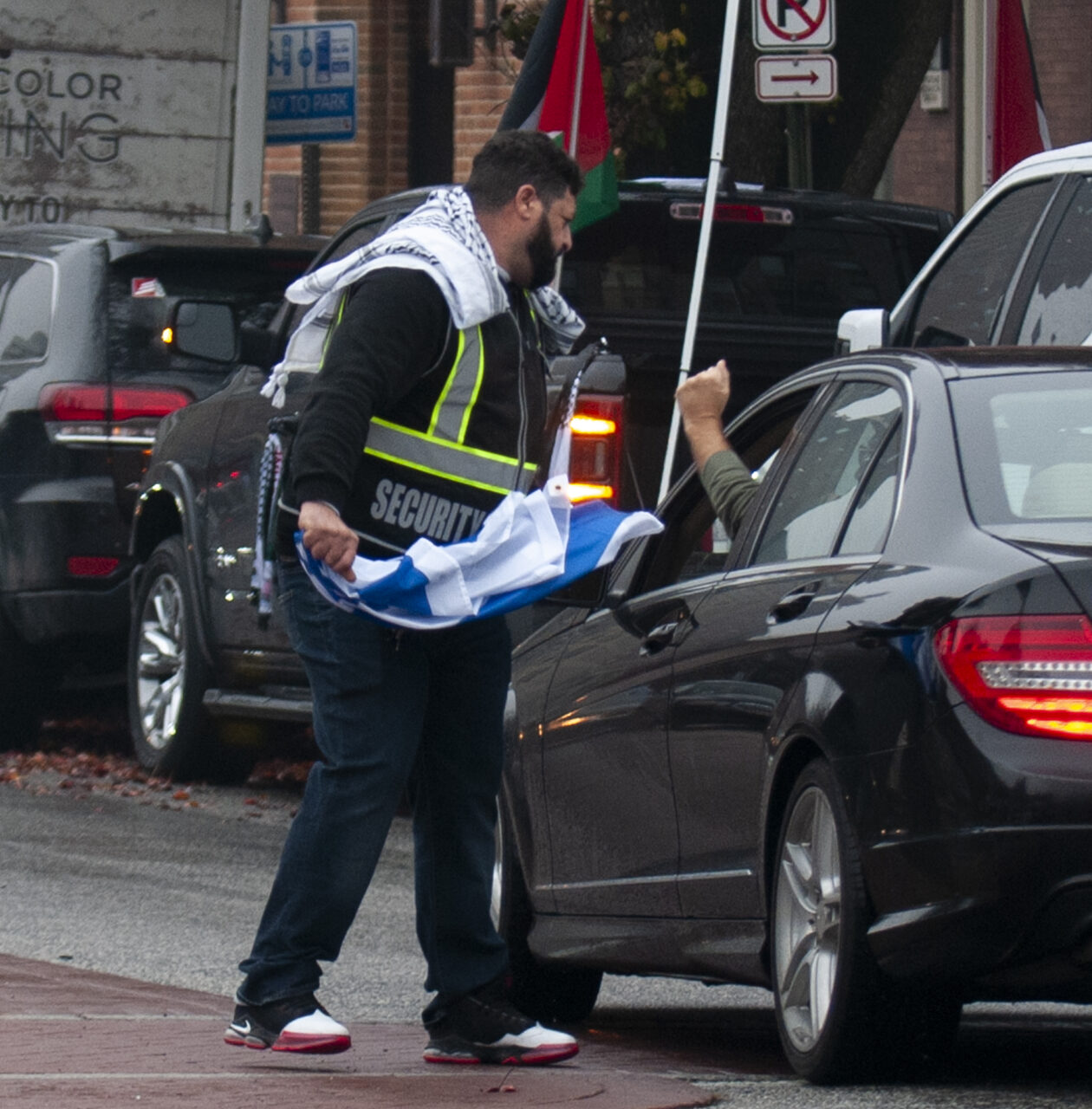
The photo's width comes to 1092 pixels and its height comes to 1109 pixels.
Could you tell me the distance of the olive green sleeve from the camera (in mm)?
6590

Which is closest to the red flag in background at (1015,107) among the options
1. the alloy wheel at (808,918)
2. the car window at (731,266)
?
the car window at (731,266)

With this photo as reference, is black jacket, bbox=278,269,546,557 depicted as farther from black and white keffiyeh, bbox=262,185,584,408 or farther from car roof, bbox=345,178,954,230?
car roof, bbox=345,178,954,230

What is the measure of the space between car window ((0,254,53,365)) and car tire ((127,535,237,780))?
978 mm

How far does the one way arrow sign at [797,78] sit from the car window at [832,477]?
6.61 m

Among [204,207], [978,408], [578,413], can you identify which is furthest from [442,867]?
[204,207]

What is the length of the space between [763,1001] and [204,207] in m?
10.2

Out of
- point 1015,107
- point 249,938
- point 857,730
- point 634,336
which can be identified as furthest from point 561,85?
point 857,730

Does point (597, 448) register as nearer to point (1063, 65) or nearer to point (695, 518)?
point (695, 518)

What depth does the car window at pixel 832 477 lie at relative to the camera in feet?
19.0

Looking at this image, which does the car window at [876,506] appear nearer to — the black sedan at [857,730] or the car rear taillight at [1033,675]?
the black sedan at [857,730]

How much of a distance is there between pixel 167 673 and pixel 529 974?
447cm

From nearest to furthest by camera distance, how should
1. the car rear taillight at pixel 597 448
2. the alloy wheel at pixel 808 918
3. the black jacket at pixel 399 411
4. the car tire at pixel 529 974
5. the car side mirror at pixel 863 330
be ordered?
the alloy wheel at pixel 808 918 → the black jacket at pixel 399 411 → the car tire at pixel 529 974 → the car side mirror at pixel 863 330 → the car rear taillight at pixel 597 448

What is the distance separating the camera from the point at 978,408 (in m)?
5.64

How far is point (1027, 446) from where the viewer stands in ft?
18.2
